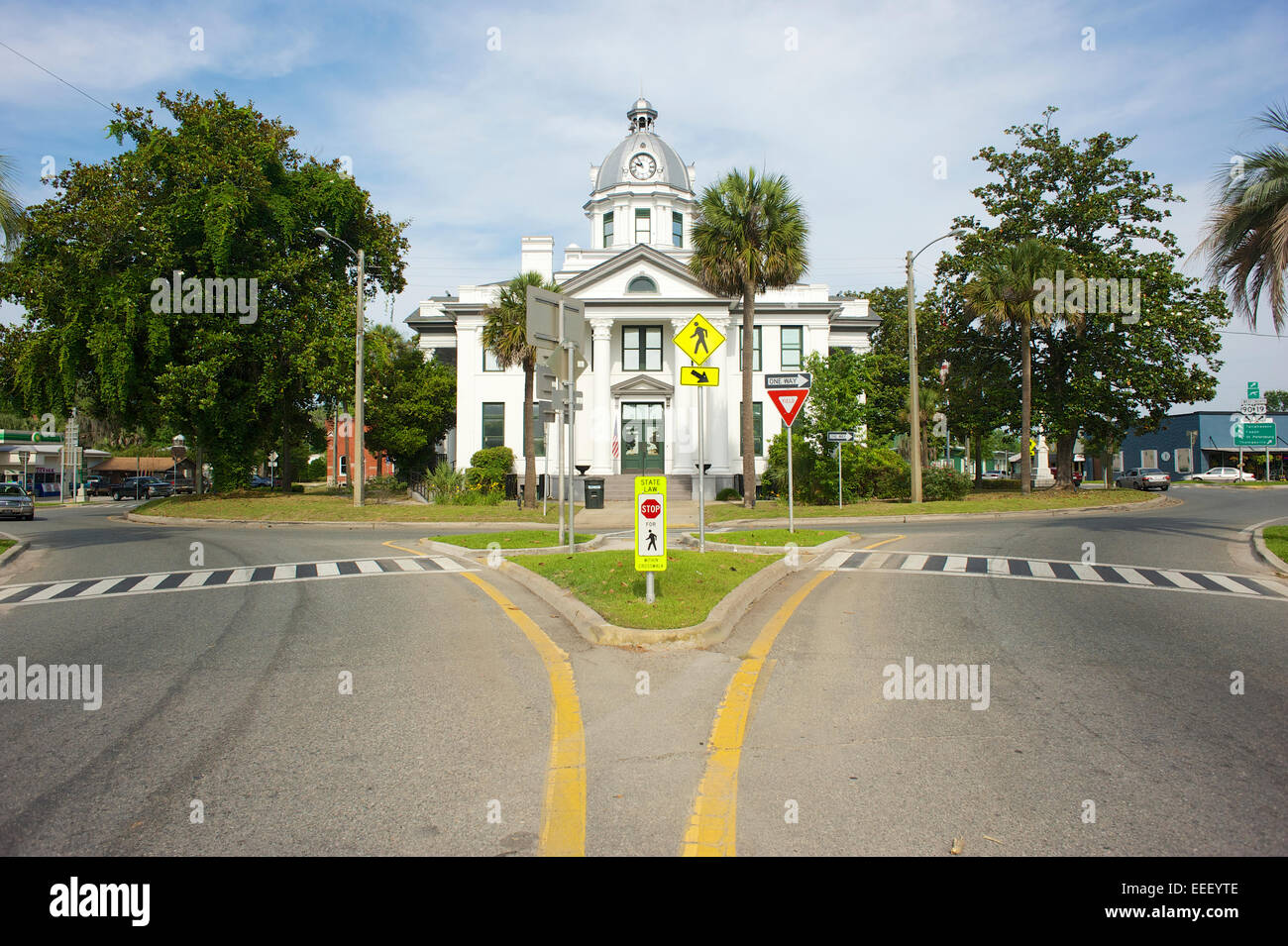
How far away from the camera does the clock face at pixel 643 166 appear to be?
160 feet

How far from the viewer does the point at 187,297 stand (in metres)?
28.6

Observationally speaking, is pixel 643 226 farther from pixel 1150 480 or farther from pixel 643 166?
pixel 1150 480

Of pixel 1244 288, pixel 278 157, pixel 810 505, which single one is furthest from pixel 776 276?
pixel 278 157

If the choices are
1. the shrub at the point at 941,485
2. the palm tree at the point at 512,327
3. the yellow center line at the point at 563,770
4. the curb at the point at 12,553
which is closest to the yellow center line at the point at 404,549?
the curb at the point at 12,553

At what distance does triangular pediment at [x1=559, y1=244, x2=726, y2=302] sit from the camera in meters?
39.2

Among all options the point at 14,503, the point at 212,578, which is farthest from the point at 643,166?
the point at 212,578

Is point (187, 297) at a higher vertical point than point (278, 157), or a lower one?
lower

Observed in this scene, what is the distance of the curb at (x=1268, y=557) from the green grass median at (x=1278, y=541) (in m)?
0.08

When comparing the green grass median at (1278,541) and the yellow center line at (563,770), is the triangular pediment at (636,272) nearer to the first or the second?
the green grass median at (1278,541)

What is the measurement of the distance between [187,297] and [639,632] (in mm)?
27585
